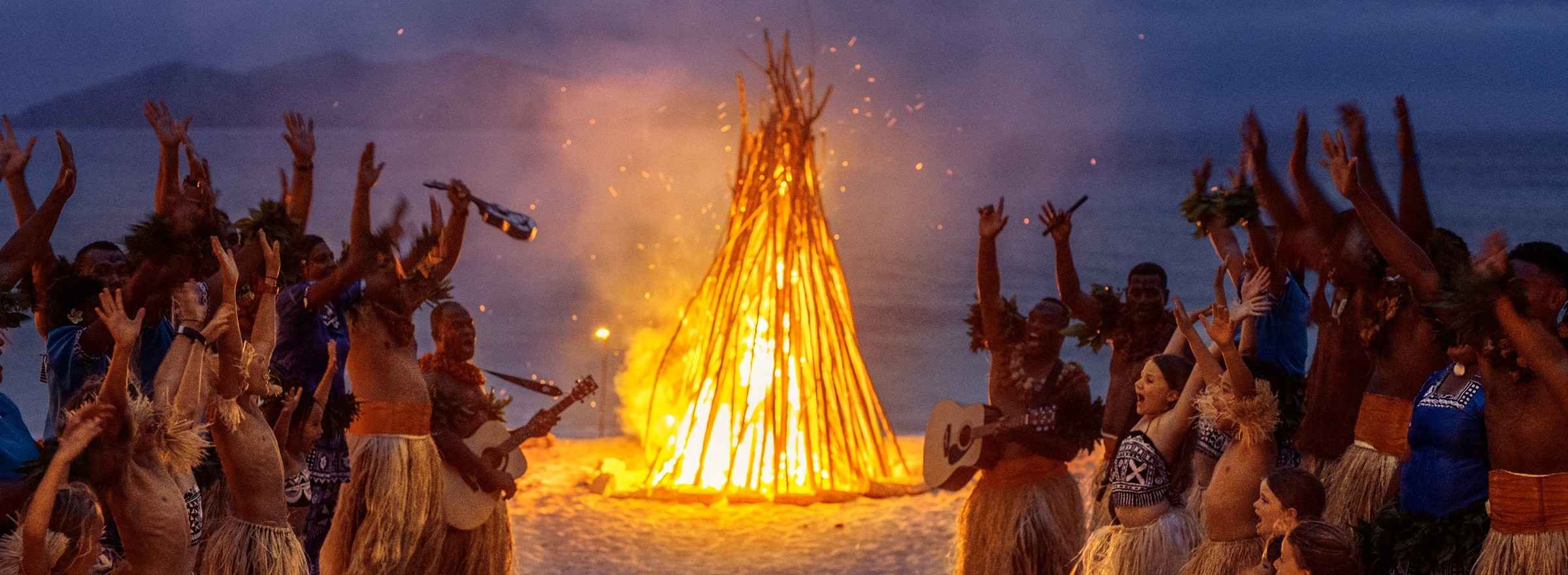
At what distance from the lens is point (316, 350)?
404 cm

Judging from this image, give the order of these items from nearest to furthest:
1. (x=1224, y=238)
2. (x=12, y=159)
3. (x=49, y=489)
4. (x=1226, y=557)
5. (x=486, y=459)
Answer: (x=49, y=489), (x=1226, y=557), (x=12, y=159), (x=1224, y=238), (x=486, y=459)

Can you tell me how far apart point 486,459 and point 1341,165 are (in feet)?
Answer: 8.43

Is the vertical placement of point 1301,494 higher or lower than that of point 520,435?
lower

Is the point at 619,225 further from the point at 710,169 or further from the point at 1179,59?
the point at 1179,59

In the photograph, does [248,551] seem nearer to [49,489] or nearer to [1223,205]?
[49,489]

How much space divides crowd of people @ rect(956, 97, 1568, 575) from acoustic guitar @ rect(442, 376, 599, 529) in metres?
1.27

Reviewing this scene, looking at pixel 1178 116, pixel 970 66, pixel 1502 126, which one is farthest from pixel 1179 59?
pixel 1502 126

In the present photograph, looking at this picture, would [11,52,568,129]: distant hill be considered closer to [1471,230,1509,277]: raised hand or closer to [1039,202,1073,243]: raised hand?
[1039,202,1073,243]: raised hand

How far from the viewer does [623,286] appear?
41.5 feet

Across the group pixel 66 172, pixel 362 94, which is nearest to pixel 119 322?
pixel 66 172

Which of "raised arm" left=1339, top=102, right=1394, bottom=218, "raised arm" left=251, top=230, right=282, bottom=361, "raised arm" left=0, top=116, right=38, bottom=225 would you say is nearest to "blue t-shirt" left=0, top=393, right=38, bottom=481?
"raised arm" left=251, top=230, right=282, bottom=361

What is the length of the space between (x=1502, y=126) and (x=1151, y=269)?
24.6 feet

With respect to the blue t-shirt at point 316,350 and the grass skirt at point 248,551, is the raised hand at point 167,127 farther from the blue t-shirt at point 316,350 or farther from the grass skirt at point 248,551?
the grass skirt at point 248,551

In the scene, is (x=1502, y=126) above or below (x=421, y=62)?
below
